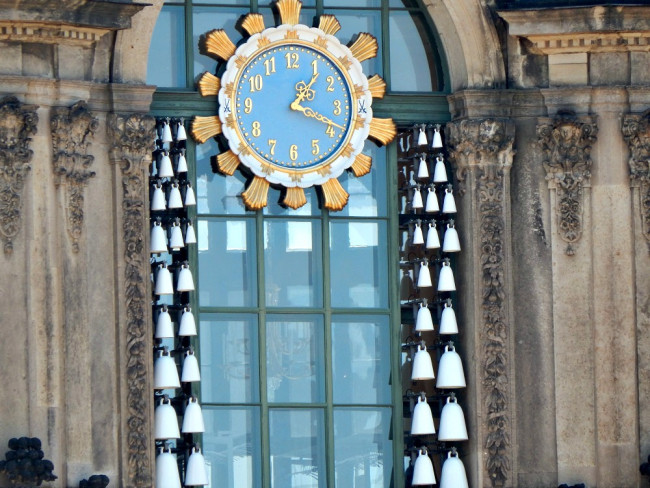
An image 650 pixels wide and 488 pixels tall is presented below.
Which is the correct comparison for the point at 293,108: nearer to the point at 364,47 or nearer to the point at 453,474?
the point at 364,47

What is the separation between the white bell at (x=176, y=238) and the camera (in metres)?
28.7

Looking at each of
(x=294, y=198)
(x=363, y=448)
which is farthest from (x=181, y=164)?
(x=363, y=448)

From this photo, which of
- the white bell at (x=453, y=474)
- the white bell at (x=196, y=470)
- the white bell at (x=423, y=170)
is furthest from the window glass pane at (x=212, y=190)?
the white bell at (x=453, y=474)

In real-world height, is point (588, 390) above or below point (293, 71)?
below

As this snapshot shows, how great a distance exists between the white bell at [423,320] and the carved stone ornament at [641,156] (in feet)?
7.78

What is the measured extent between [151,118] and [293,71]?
176cm

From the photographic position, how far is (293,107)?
2927 cm

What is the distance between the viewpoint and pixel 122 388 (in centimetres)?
2814

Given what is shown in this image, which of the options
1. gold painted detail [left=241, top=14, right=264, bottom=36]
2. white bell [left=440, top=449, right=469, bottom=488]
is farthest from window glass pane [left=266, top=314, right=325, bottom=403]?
gold painted detail [left=241, top=14, right=264, bottom=36]

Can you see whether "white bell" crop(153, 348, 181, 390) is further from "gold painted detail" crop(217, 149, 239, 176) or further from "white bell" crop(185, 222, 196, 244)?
"gold painted detail" crop(217, 149, 239, 176)

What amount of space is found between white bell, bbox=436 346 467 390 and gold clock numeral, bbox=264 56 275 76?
3.42 m

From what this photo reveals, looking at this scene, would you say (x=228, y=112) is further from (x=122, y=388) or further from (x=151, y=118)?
(x=122, y=388)

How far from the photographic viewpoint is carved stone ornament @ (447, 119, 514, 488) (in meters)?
28.9

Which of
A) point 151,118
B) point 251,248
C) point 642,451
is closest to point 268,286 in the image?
point 251,248
